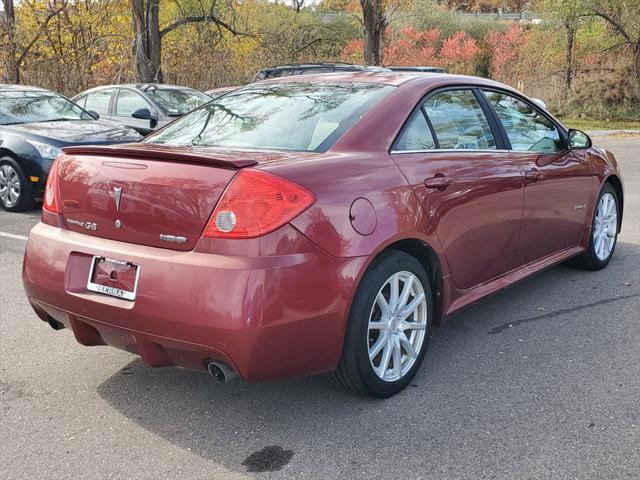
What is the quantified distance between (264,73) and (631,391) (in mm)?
10236

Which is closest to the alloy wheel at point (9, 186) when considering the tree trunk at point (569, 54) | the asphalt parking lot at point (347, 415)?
the asphalt parking lot at point (347, 415)

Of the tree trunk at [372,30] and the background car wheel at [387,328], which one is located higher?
the tree trunk at [372,30]

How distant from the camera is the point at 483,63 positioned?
33.5 meters

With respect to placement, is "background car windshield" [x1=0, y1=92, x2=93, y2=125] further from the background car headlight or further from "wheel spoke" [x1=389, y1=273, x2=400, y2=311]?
"wheel spoke" [x1=389, y1=273, x2=400, y2=311]

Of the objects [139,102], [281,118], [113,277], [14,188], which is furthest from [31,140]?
[113,277]

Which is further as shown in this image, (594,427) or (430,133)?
(430,133)

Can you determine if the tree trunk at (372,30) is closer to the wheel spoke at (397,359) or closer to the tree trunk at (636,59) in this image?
the tree trunk at (636,59)

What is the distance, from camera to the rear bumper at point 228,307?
268cm

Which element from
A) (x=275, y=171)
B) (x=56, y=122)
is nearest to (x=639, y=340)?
(x=275, y=171)

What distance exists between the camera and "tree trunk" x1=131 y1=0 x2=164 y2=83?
55.8 ft

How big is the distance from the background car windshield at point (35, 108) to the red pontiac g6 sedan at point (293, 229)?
594 centimetres

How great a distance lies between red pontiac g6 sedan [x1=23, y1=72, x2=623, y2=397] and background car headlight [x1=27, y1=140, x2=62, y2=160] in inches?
179

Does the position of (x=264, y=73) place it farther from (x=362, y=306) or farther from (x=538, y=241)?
(x=362, y=306)

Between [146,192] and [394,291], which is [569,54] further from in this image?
[146,192]
